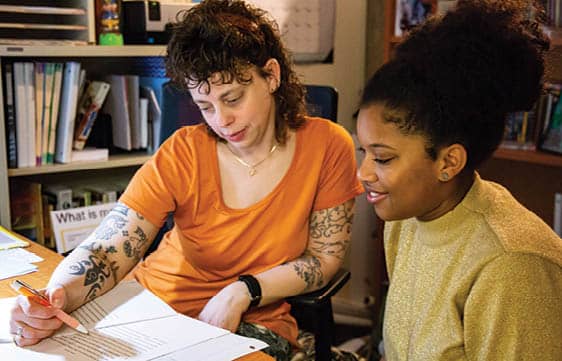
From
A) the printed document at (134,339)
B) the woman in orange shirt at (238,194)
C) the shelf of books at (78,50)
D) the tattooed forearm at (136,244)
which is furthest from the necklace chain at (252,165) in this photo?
the shelf of books at (78,50)

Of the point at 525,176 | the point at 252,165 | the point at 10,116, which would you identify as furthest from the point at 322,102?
the point at 525,176

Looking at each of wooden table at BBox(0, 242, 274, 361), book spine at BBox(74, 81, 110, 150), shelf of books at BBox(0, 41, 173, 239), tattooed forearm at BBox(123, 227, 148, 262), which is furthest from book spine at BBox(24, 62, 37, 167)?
tattooed forearm at BBox(123, 227, 148, 262)

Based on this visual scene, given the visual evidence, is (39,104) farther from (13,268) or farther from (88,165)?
(13,268)

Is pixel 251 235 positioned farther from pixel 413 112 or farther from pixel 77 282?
pixel 413 112

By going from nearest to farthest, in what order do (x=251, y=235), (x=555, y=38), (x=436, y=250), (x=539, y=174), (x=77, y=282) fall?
(x=436, y=250) → (x=77, y=282) → (x=251, y=235) → (x=555, y=38) → (x=539, y=174)

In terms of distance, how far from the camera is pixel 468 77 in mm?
986

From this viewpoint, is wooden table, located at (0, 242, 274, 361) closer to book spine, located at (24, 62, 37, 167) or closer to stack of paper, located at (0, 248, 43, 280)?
stack of paper, located at (0, 248, 43, 280)

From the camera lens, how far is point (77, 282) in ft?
4.10

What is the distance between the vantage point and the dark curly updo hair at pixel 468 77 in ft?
3.25

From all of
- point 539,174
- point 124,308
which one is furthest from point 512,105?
point 539,174

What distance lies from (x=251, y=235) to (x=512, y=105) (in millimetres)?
670

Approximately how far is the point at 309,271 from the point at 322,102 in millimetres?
479

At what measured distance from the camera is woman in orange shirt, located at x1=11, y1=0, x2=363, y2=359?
4.58 feet

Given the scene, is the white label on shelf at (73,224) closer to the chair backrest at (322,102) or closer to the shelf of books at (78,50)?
the shelf of books at (78,50)
